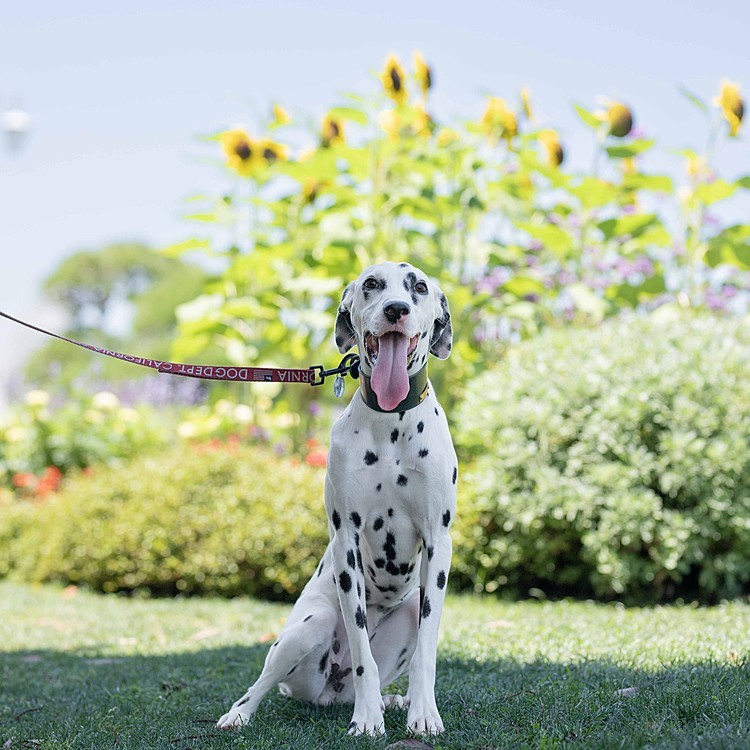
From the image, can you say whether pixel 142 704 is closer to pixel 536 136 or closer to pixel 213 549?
pixel 213 549

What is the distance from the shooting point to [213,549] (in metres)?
7.37

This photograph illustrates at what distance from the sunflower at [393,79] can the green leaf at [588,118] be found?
5.22ft

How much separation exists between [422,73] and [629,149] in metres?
2.03

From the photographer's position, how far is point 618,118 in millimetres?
8398

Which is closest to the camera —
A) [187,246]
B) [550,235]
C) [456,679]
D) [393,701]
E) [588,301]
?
[393,701]

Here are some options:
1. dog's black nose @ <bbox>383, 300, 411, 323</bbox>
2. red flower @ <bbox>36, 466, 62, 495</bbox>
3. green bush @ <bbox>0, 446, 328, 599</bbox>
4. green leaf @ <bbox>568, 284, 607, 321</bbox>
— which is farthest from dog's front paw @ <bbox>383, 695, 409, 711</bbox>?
red flower @ <bbox>36, 466, 62, 495</bbox>

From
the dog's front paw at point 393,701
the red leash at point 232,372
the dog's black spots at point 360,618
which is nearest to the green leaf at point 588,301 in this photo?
the red leash at point 232,372

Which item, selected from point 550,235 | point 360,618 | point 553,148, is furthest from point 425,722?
point 553,148

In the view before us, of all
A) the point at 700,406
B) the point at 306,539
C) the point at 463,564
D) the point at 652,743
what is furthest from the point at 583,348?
the point at 652,743

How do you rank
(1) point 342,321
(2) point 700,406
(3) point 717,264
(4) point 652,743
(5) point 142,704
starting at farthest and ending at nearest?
(3) point 717,264, (2) point 700,406, (5) point 142,704, (1) point 342,321, (4) point 652,743

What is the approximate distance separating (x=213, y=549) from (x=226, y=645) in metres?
1.98

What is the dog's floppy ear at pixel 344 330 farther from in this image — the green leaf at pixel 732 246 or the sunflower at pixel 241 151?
the sunflower at pixel 241 151

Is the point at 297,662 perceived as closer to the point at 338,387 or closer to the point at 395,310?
the point at 338,387

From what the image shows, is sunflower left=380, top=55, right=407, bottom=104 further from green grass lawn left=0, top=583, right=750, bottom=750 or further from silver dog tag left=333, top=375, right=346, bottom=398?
silver dog tag left=333, top=375, right=346, bottom=398
